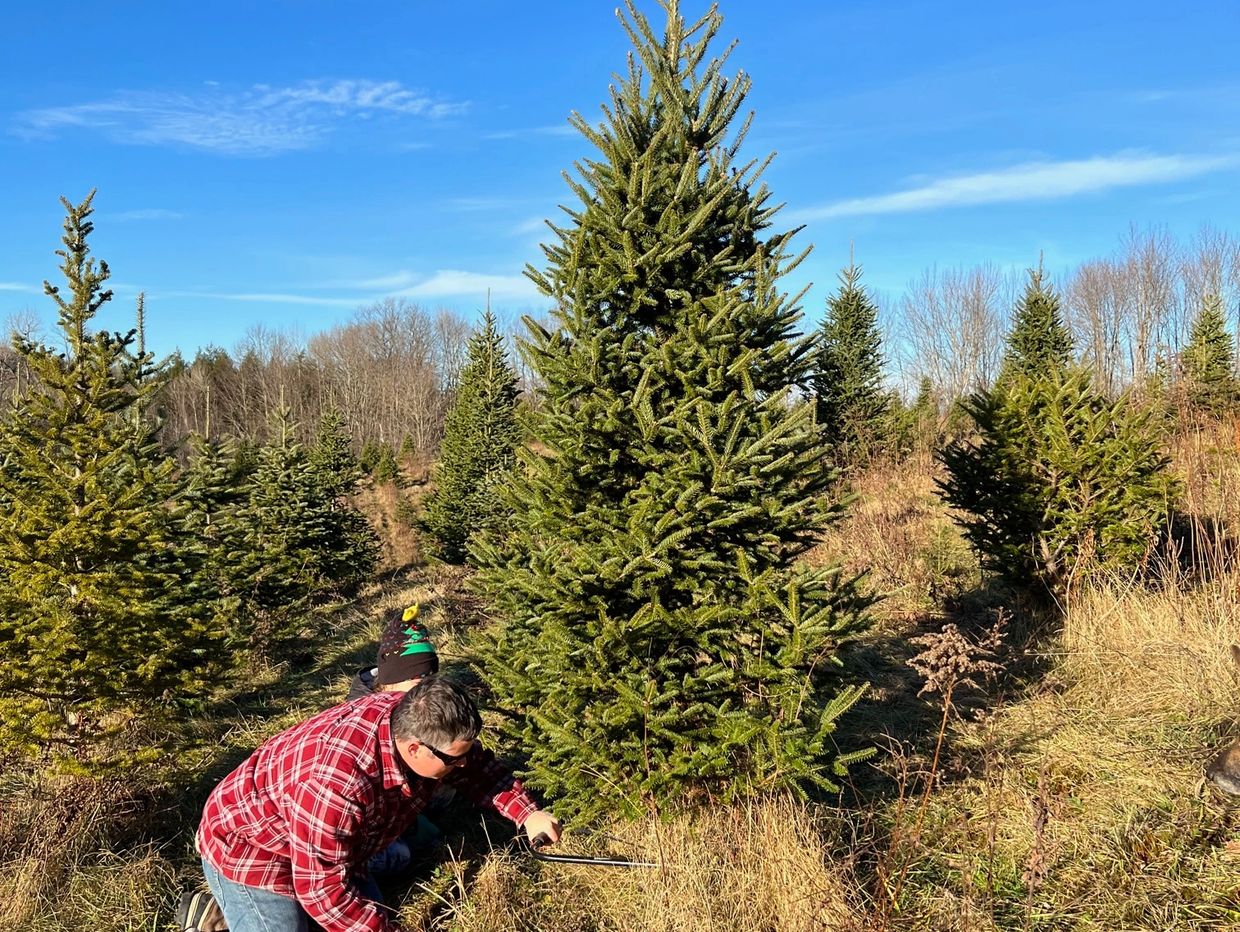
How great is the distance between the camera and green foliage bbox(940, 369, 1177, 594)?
7012 mm

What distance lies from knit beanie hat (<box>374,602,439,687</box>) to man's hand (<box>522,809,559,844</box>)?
5.29 ft

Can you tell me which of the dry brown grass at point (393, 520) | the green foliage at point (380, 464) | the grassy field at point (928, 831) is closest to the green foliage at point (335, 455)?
the dry brown grass at point (393, 520)

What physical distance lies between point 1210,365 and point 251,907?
21.4 metres

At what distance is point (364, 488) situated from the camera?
3159cm

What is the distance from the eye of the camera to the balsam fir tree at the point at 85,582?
213 inches

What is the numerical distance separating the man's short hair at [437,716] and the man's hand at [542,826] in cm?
59

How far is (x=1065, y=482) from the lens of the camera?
23.6 feet

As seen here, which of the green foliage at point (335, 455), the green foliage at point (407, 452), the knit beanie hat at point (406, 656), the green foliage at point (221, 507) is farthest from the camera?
the green foliage at point (407, 452)

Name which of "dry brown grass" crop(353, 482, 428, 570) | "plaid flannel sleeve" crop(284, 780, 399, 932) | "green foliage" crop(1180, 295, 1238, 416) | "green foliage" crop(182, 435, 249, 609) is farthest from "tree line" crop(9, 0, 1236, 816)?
"dry brown grass" crop(353, 482, 428, 570)

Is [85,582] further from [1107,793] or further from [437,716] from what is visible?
[1107,793]

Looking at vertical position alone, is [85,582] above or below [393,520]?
above

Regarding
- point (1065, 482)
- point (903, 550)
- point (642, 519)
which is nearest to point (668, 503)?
point (642, 519)

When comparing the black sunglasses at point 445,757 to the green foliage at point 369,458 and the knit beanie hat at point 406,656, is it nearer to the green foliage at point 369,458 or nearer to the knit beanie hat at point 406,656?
the knit beanie hat at point 406,656

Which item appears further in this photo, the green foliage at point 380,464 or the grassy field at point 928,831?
the green foliage at point 380,464
